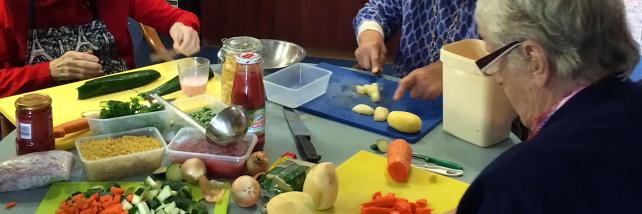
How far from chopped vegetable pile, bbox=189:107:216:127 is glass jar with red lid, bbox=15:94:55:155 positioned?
0.31 m

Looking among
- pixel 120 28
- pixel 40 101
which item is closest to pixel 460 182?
pixel 40 101

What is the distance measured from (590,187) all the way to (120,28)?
178 centimetres

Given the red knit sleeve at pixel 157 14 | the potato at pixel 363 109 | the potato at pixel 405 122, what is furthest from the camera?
the red knit sleeve at pixel 157 14

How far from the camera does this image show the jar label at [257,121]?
4.82ft

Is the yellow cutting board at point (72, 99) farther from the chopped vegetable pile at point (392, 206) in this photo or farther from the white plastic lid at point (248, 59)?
the chopped vegetable pile at point (392, 206)

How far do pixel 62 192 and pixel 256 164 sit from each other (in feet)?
1.24

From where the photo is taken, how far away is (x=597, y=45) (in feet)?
3.29

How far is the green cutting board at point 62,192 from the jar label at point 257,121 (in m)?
0.21

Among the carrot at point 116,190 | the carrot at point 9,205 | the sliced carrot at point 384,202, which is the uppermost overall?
the sliced carrot at point 384,202

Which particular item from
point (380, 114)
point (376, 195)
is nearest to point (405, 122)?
point (380, 114)

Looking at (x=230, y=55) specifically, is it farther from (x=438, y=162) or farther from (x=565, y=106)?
(x=565, y=106)

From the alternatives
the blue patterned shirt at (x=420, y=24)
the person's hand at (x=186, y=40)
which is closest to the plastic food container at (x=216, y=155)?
the person's hand at (x=186, y=40)

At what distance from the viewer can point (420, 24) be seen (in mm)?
2188

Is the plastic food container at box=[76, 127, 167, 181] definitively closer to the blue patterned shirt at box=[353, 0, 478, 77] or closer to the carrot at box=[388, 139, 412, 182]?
the carrot at box=[388, 139, 412, 182]
